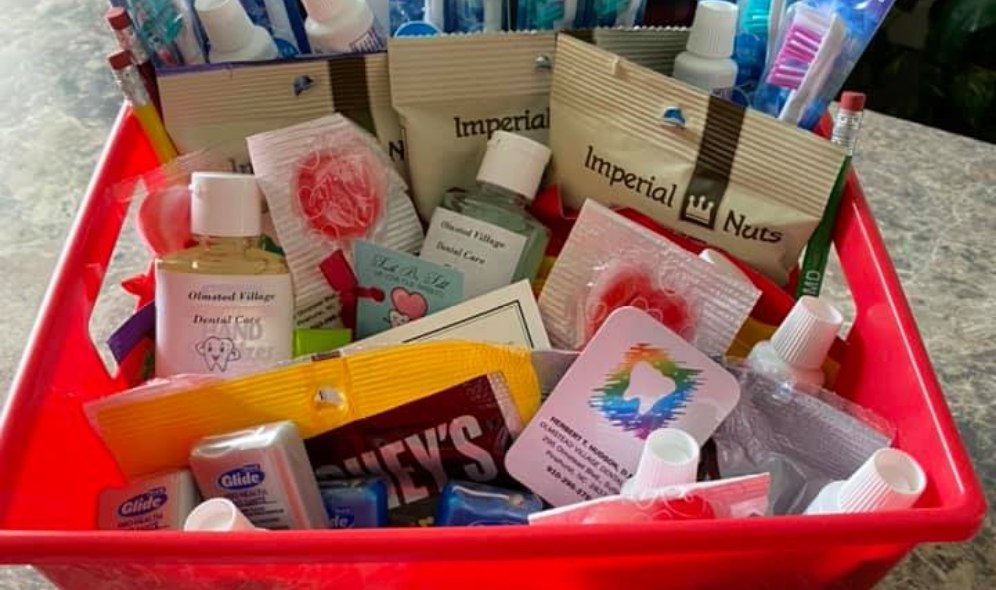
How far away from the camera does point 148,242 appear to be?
528mm

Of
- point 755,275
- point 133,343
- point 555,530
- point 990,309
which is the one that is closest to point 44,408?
point 133,343

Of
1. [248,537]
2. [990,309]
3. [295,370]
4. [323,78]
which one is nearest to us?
[248,537]

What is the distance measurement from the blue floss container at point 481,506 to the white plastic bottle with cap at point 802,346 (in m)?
0.12

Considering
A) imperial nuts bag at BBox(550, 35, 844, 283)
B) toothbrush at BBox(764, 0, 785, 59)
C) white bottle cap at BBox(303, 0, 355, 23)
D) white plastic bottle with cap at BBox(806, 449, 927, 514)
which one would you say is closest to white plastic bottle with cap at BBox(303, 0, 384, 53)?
white bottle cap at BBox(303, 0, 355, 23)

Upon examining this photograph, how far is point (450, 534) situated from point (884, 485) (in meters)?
0.16

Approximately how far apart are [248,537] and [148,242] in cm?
24

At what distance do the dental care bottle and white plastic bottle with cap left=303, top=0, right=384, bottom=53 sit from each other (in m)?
0.10

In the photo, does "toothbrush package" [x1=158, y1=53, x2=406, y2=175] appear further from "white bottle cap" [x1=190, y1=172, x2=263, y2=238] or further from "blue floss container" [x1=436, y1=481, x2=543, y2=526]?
"blue floss container" [x1=436, y1=481, x2=543, y2=526]

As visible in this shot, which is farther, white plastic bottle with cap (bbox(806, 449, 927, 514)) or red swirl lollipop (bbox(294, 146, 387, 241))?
red swirl lollipop (bbox(294, 146, 387, 241))

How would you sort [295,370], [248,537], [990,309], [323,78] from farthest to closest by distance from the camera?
[990,309], [323,78], [295,370], [248,537]

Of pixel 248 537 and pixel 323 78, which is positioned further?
pixel 323 78

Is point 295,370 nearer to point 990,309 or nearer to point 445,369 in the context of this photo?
point 445,369

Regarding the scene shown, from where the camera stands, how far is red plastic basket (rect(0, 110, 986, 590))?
0.34 metres

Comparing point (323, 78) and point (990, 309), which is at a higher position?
point (323, 78)
